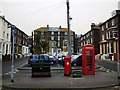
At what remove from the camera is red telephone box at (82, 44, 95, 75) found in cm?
1948

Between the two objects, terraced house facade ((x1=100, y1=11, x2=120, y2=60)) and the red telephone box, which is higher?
terraced house facade ((x1=100, y1=11, x2=120, y2=60))

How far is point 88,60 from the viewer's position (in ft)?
64.6

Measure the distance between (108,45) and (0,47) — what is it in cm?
2495

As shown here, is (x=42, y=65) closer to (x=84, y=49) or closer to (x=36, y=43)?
(x=84, y=49)

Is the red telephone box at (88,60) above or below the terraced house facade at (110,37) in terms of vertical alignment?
below

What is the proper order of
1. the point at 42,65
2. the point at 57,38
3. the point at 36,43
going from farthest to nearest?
the point at 57,38 → the point at 36,43 → the point at 42,65

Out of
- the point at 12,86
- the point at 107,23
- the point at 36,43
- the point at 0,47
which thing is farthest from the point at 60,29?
the point at 12,86

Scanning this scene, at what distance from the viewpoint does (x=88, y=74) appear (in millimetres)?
19375

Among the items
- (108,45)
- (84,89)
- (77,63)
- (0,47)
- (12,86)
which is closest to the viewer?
(84,89)

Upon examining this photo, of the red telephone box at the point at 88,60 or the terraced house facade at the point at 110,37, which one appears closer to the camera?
the red telephone box at the point at 88,60

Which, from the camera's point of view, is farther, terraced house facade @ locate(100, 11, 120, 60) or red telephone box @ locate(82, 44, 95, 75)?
terraced house facade @ locate(100, 11, 120, 60)

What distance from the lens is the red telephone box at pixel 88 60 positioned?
1948cm

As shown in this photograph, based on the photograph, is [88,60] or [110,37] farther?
[110,37]

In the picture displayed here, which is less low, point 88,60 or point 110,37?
point 110,37
